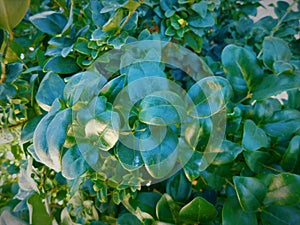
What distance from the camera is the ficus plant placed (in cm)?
30

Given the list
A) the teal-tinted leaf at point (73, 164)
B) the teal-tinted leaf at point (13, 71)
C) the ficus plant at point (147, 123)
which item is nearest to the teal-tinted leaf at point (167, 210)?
the ficus plant at point (147, 123)

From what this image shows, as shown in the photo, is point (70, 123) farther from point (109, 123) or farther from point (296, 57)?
point (296, 57)

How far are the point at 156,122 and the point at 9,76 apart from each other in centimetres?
21

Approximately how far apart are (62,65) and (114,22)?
0.08 meters

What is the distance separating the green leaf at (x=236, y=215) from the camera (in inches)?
13.7

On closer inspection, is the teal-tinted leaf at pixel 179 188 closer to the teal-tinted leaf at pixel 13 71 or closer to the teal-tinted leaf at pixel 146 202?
the teal-tinted leaf at pixel 146 202

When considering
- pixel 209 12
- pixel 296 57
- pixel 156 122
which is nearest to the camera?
pixel 156 122

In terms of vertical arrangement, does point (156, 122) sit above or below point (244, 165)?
above

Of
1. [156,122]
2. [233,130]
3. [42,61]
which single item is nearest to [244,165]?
[233,130]

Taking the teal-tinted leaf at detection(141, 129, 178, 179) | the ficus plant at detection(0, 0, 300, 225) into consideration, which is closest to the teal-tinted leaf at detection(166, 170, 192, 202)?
the ficus plant at detection(0, 0, 300, 225)

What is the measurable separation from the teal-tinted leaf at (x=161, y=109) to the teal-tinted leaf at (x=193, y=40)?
8.0 inches

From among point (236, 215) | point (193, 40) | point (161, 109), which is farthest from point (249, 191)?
point (193, 40)

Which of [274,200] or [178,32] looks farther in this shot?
[178,32]

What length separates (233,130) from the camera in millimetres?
385
